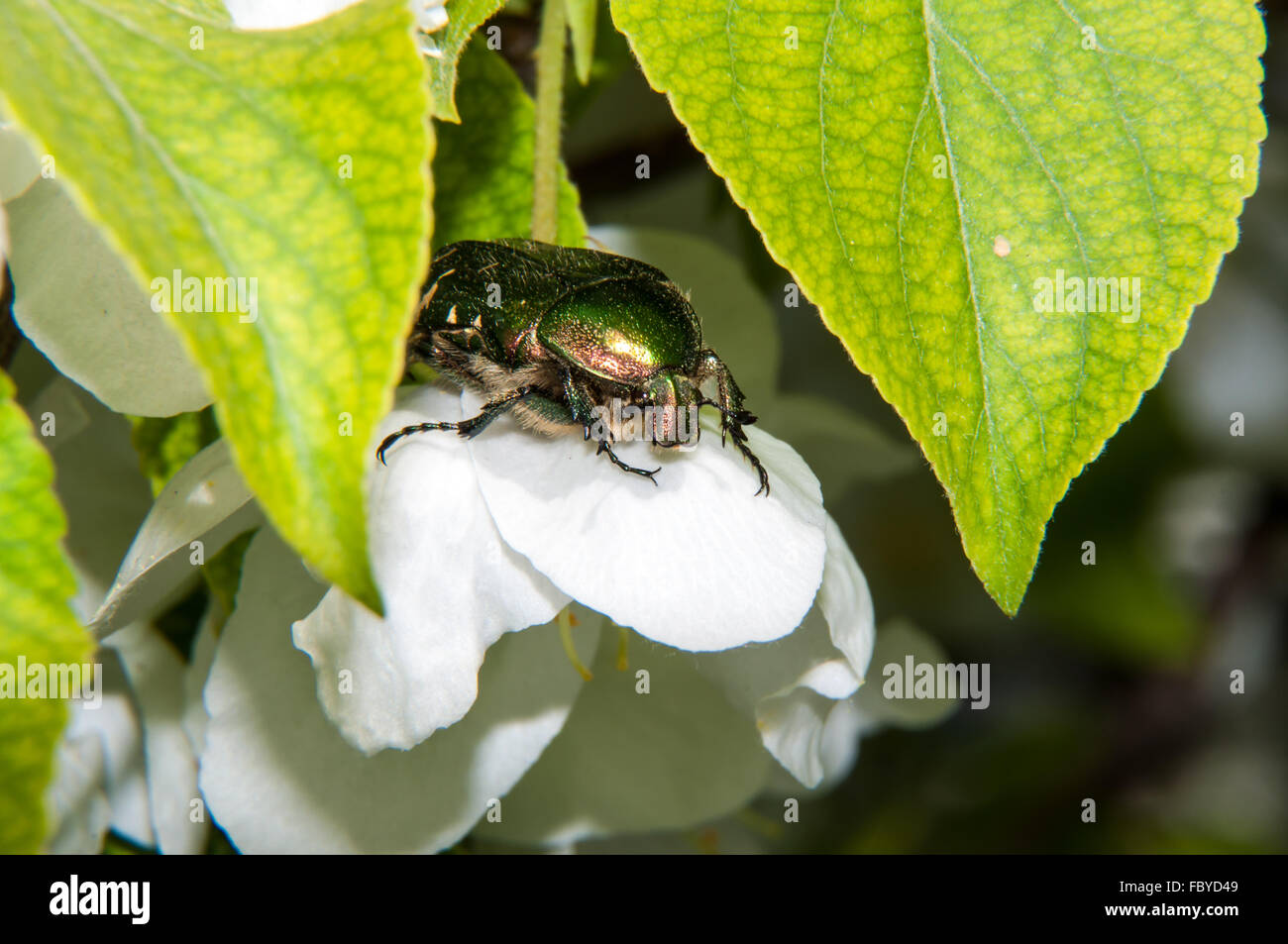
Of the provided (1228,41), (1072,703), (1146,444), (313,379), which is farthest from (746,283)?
(1072,703)

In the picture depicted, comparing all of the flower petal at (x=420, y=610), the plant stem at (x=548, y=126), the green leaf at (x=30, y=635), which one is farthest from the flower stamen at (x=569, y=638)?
the green leaf at (x=30, y=635)

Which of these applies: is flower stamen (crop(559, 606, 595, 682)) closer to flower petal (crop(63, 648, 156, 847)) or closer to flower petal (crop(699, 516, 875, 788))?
flower petal (crop(699, 516, 875, 788))

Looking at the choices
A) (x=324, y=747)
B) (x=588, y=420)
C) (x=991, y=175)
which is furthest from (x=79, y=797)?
(x=991, y=175)

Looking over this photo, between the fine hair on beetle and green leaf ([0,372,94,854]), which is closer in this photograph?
green leaf ([0,372,94,854])

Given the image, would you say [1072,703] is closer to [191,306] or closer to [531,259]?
[531,259]

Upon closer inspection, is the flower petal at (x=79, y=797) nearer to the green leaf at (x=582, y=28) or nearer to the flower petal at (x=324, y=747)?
the flower petal at (x=324, y=747)

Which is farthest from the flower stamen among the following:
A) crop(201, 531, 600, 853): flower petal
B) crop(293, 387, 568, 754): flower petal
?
crop(293, 387, 568, 754): flower petal

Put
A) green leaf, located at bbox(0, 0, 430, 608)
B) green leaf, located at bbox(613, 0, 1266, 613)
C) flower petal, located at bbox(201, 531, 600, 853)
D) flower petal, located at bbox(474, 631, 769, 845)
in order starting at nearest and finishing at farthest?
green leaf, located at bbox(0, 0, 430, 608), green leaf, located at bbox(613, 0, 1266, 613), flower petal, located at bbox(201, 531, 600, 853), flower petal, located at bbox(474, 631, 769, 845)
